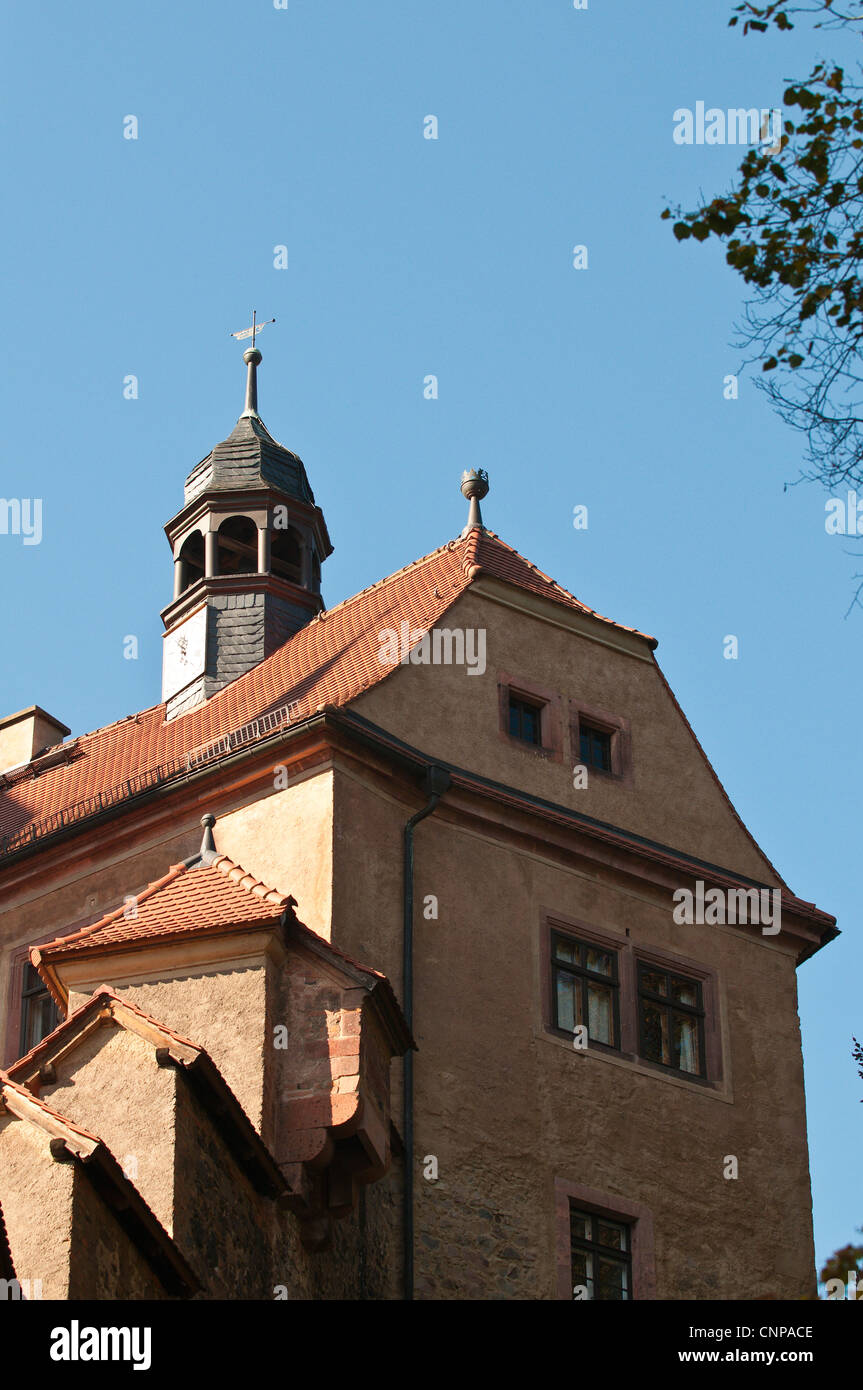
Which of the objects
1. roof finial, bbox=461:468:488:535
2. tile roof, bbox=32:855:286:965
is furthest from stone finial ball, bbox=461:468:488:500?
tile roof, bbox=32:855:286:965

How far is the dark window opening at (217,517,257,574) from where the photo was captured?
35.5 m

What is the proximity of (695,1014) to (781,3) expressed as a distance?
15413mm

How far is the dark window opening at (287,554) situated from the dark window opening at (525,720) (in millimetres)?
7538

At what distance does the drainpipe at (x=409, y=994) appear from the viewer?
76.9ft

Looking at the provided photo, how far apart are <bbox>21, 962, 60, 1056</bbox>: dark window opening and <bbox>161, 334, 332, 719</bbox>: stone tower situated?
5804 millimetres

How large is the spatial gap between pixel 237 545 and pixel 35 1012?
978 cm

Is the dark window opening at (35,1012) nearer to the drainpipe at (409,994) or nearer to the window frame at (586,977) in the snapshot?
the drainpipe at (409,994)

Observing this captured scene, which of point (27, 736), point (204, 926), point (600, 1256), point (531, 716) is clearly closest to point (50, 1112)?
point (204, 926)

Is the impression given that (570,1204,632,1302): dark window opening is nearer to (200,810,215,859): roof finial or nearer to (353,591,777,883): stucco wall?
(353,591,777,883): stucco wall

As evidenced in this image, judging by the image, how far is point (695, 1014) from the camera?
27.4 meters
